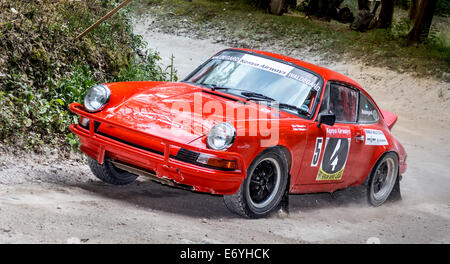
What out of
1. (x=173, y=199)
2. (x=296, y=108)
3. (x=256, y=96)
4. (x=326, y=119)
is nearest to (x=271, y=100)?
(x=256, y=96)

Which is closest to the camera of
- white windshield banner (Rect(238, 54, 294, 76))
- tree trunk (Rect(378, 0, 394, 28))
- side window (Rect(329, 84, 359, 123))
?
white windshield banner (Rect(238, 54, 294, 76))

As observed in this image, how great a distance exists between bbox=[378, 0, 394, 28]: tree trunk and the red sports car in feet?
53.4

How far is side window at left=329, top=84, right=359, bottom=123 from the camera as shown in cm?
655

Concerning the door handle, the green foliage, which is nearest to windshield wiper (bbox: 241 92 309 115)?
the door handle

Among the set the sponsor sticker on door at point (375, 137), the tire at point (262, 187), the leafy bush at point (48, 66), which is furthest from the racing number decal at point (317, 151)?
the leafy bush at point (48, 66)

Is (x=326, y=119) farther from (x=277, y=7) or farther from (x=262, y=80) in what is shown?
(x=277, y=7)

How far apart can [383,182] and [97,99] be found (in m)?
4.05

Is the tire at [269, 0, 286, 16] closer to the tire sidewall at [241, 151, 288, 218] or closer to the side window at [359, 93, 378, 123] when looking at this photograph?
the side window at [359, 93, 378, 123]

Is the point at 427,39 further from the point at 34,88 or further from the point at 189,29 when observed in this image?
the point at 34,88

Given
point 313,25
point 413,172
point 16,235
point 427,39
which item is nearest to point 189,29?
point 313,25

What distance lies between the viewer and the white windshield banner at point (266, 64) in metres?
6.40

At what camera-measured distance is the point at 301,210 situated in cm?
671

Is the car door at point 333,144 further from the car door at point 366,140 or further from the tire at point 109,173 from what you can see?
the tire at point 109,173

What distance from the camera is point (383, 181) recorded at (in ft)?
25.2
